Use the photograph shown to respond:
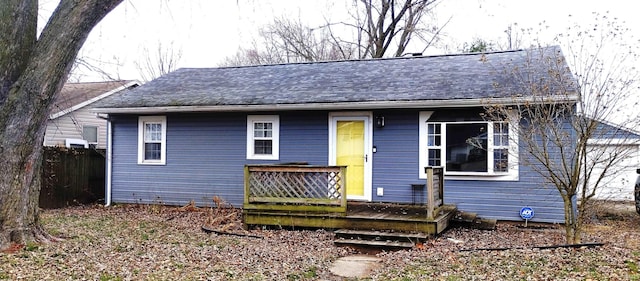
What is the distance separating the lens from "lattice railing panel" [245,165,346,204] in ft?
28.0

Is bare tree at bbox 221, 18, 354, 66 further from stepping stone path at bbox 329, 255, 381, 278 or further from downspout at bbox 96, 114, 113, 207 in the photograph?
stepping stone path at bbox 329, 255, 381, 278

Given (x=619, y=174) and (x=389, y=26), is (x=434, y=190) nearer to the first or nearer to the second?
(x=619, y=174)

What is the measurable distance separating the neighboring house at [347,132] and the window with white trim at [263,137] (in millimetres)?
24

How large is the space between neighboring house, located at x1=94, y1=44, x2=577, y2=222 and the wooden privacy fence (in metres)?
1.01

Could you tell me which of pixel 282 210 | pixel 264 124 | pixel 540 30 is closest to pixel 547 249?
pixel 540 30

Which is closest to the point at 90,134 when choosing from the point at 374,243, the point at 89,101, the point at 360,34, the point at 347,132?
the point at 89,101

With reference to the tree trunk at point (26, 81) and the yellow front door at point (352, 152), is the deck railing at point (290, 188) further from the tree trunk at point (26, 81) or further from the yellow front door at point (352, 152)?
the tree trunk at point (26, 81)

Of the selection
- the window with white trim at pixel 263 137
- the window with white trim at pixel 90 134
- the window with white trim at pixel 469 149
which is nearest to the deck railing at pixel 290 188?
the window with white trim at pixel 263 137

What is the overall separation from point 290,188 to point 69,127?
12.8 metres

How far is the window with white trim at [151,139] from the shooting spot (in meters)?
11.6

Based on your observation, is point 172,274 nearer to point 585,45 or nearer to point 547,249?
point 547,249

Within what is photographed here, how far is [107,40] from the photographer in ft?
30.2

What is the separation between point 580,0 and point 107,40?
11.2 m

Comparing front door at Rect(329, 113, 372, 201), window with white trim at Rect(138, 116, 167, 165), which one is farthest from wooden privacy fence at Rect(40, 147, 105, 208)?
front door at Rect(329, 113, 372, 201)
